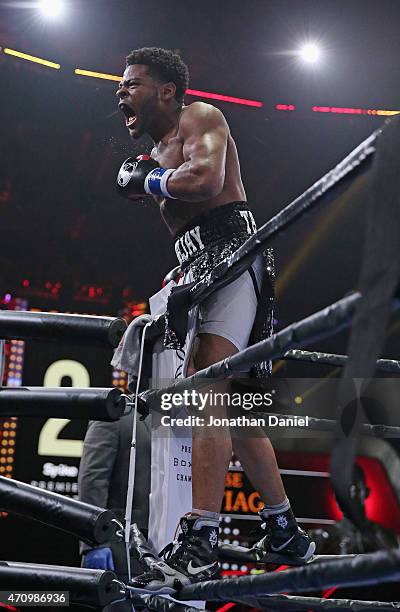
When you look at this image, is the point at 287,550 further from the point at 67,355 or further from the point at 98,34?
the point at 98,34

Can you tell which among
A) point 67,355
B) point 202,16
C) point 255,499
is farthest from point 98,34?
point 255,499

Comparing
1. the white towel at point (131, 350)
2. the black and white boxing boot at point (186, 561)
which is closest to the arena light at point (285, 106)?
the white towel at point (131, 350)

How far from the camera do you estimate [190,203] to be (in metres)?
2.13

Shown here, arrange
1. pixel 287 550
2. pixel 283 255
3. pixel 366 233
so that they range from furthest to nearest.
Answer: pixel 283 255, pixel 287 550, pixel 366 233

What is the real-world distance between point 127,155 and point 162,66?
374cm

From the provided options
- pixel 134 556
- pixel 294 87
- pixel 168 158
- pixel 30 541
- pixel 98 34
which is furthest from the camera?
pixel 294 87

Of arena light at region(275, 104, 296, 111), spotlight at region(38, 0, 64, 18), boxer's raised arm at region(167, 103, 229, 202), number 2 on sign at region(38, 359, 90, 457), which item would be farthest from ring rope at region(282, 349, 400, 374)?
arena light at region(275, 104, 296, 111)

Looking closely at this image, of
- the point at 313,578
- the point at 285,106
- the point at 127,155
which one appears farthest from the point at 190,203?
the point at 285,106

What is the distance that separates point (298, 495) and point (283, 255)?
3124 mm

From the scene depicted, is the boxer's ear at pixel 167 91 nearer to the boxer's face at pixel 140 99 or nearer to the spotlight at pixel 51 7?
the boxer's face at pixel 140 99

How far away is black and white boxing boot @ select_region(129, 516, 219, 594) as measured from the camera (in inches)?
59.4

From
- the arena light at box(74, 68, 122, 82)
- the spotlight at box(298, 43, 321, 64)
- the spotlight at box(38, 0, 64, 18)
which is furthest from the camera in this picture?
the arena light at box(74, 68, 122, 82)

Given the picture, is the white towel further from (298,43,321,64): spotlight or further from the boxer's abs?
(298,43,321,64): spotlight

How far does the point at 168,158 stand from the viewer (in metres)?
2.24
